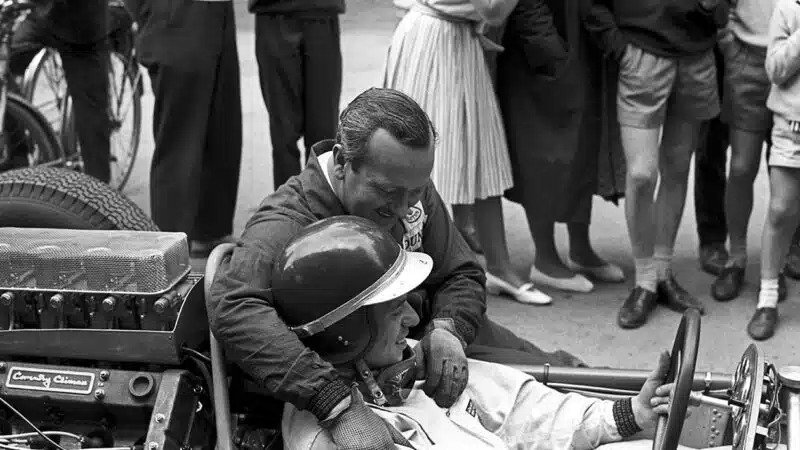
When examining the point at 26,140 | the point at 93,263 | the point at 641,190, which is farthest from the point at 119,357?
the point at 26,140

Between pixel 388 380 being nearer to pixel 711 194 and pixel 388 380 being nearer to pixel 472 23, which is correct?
pixel 472 23

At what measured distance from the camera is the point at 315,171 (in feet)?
9.59

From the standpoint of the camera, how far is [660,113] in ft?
16.5

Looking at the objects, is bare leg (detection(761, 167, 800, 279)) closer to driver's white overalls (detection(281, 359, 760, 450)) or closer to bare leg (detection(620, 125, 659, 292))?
bare leg (detection(620, 125, 659, 292))

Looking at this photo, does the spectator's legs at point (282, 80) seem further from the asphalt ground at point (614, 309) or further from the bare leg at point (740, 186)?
the bare leg at point (740, 186)

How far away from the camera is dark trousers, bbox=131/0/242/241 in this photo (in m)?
5.23

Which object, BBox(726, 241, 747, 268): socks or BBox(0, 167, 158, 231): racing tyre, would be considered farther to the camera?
BBox(726, 241, 747, 268): socks

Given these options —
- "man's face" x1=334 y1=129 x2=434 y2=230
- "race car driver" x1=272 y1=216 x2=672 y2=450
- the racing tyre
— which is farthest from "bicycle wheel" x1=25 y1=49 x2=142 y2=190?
"race car driver" x1=272 y1=216 x2=672 y2=450

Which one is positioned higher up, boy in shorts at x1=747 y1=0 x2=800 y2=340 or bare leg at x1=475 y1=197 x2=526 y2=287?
boy in shorts at x1=747 y1=0 x2=800 y2=340

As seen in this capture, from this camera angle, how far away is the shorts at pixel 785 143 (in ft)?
15.7

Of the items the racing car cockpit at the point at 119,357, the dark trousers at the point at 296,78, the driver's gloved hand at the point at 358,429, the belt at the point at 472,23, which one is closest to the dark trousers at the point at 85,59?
the dark trousers at the point at 296,78

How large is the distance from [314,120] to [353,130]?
2894 millimetres

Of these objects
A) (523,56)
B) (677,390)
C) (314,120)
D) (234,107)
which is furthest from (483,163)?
(677,390)

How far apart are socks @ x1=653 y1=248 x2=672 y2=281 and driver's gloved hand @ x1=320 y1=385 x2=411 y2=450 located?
3007mm
